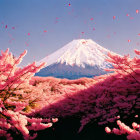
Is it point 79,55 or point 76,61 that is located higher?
point 79,55

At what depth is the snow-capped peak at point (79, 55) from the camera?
129750 millimetres

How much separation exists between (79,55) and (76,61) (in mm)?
5934

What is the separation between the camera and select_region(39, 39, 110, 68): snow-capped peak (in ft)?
426

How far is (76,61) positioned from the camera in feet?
492

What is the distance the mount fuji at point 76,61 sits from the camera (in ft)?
434

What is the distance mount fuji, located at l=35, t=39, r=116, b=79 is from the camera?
13238cm

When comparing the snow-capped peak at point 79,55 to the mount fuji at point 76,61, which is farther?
the mount fuji at point 76,61

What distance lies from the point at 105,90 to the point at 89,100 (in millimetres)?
402

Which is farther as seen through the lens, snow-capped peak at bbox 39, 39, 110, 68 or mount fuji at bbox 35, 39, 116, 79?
mount fuji at bbox 35, 39, 116, 79

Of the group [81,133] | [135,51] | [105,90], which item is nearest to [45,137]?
[81,133]

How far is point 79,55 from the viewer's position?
150m

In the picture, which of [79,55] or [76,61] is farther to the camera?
[79,55]

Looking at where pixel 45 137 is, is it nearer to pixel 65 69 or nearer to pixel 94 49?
pixel 94 49

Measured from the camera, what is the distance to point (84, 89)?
12.9ft
